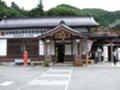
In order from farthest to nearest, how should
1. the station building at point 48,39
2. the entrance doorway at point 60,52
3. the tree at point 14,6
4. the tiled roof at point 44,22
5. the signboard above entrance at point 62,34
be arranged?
the tree at point 14,6
the tiled roof at point 44,22
the entrance doorway at point 60,52
the station building at point 48,39
the signboard above entrance at point 62,34

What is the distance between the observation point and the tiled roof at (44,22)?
5250cm

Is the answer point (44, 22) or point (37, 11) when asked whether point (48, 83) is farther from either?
point (37, 11)

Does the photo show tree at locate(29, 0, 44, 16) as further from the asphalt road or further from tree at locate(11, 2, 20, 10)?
the asphalt road

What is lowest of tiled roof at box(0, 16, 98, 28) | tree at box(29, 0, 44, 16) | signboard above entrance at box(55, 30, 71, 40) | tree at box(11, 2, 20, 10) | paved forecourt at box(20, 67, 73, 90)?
paved forecourt at box(20, 67, 73, 90)

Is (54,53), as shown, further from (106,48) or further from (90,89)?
(90,89)

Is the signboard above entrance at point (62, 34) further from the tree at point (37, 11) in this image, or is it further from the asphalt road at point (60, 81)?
the tree at point (37, 11)

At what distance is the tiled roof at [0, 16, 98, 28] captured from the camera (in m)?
52.5

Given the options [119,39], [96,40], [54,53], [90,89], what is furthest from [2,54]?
[90,89]

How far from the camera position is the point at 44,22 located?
53.7 meters

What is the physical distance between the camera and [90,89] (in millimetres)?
19766

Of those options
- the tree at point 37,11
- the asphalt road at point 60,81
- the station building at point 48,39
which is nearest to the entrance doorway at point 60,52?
the station building at point 48,39

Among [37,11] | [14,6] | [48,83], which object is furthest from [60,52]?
[14,6]

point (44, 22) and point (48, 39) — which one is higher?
point (44, 22)

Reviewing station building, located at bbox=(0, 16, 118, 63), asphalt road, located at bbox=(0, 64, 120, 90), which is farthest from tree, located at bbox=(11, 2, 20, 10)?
asphalt road, located at bbox=(0, 64, 120, 90)
